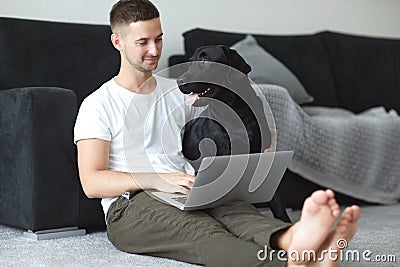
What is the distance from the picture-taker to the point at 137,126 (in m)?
2.34

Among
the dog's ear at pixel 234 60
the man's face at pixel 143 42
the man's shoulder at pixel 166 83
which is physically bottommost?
the man's shoulder at pixel 166 83

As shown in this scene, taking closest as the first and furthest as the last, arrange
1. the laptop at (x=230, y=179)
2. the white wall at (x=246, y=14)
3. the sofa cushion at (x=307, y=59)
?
the laptop at (x=230, y=179) → the white wall at (x=246, y=14) → the sofa cushion at (x=307, y=59)

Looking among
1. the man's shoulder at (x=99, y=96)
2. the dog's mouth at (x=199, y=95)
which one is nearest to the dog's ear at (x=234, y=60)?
the dog's mouth at (x=199, y=95)

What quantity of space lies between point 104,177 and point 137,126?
22cm

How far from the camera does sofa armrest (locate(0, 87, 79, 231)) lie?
8.34ft


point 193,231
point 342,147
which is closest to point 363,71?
point 342,147

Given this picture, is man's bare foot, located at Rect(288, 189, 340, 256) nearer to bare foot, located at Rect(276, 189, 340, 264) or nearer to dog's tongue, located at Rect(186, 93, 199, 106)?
bare foot, located at Rect(276, 189, 340, 264)

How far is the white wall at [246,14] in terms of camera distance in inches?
138

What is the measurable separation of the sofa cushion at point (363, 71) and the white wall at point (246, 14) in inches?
10.3

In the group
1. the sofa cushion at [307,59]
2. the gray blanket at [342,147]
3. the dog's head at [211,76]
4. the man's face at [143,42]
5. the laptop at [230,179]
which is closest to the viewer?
the laptop at [230,179]

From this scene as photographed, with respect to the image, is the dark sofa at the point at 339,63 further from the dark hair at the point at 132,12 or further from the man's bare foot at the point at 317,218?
the man's bare foot at the point at 317,218

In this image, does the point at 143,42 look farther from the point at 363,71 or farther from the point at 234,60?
the point at 363,71

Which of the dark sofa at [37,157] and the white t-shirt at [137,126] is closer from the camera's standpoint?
the white t-shirt at [137,126]

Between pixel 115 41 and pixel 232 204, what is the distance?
2.18 ft
